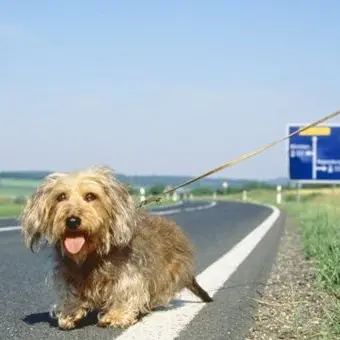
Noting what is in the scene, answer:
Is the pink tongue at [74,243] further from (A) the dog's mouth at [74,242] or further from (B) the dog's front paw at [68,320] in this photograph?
(B) the dog's front paw at [68,320]

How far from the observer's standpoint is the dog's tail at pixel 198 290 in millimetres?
6574

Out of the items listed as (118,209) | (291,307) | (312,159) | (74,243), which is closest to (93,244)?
(74,243)

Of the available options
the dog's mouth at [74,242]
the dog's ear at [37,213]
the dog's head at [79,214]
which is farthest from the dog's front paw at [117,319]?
the dog's ear at [37,213]

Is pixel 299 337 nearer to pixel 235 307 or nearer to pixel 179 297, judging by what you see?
pixel 235 307

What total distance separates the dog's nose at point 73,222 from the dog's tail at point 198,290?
1.68 meters

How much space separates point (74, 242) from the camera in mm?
5219

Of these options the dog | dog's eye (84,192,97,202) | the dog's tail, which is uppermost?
dog's eye (84,192,97,202)

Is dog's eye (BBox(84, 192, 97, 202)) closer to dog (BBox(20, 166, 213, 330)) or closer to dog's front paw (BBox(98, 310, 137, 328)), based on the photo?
dog (BBox(20, 166, 213, 330))

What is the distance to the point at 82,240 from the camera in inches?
206

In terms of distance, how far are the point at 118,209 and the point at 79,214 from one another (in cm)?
32

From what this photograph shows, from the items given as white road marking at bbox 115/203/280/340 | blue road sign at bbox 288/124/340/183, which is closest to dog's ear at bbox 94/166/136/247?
white road marking at bbox 115/203/280/340

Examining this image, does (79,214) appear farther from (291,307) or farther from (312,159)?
(312,159)

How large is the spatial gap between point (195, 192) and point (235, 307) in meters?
91.9

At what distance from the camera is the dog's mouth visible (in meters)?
5.21
